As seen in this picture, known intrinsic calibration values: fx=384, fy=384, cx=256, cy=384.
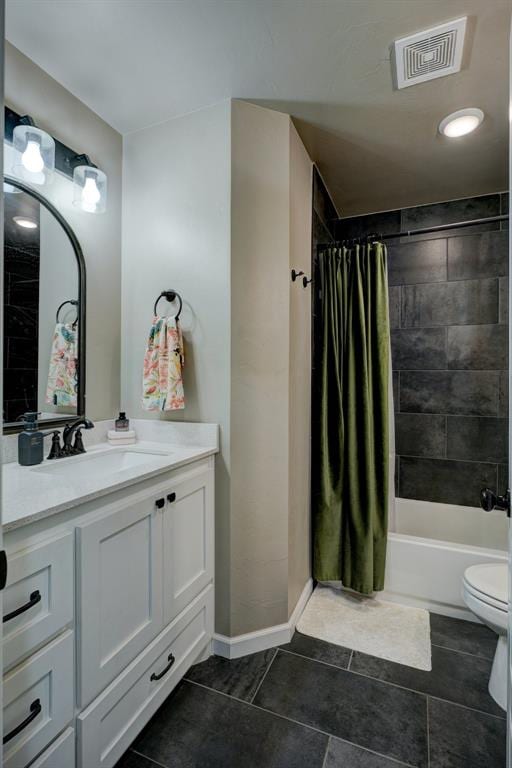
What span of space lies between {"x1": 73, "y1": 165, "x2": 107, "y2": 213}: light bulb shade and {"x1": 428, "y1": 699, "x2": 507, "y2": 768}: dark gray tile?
2.51 meters

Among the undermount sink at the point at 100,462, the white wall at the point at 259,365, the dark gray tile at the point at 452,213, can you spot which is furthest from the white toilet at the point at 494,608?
the dark gray tile at the point at 452,213

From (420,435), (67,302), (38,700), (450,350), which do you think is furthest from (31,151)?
(420,435)

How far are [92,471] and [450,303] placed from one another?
2.41 m

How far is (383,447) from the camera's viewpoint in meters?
2.15

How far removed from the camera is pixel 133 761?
126 centimetres

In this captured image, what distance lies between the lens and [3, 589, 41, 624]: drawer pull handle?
0.85 metres

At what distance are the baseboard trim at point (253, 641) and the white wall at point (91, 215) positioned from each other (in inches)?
46.6

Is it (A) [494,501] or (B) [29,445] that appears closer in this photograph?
(A) [494,501]

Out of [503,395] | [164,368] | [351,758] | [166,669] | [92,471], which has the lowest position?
[351,758]

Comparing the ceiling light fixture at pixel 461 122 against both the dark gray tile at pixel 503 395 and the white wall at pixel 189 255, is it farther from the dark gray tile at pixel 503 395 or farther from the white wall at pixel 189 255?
the dark gray tile at pixel 503 395

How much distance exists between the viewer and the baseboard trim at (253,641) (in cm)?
171

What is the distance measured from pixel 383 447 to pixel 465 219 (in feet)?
5.54

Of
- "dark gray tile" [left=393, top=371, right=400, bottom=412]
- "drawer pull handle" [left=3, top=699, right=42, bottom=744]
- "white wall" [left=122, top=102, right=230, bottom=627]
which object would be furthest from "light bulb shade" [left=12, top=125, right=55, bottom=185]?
"dark gray tile" [left=393, top=371, right=400, bottom=412]

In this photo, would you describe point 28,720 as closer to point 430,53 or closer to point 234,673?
point 234,673
